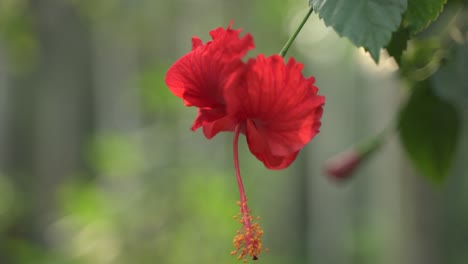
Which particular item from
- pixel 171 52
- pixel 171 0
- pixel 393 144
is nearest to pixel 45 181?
pixel 171 0

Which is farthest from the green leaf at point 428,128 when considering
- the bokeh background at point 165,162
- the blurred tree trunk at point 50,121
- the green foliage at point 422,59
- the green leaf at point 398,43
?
the blurred tree trunk at point 50,121

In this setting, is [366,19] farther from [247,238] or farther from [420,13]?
[247,238]

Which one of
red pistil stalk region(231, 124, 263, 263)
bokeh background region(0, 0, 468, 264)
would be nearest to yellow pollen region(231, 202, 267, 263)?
red pistil stalk region(231, 124, 263, 263)

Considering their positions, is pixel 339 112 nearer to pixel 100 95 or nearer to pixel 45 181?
pixel 100 95

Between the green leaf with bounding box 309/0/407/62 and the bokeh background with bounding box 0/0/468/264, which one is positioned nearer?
the green leaf with bounding box 309/0/407/62

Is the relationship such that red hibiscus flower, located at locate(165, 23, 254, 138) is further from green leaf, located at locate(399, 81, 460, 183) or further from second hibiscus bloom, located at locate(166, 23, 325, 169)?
green leaf, located at locate(399, 81, 460, 183)

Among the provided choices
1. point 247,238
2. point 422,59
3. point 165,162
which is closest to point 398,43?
point 247,238
